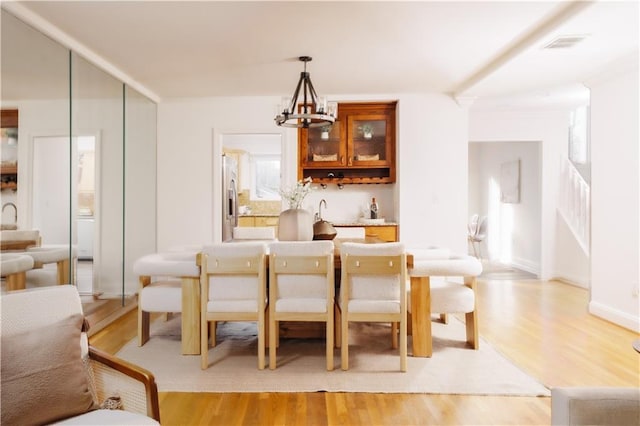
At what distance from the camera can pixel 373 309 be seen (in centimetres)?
305

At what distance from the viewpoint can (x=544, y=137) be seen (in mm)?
6871

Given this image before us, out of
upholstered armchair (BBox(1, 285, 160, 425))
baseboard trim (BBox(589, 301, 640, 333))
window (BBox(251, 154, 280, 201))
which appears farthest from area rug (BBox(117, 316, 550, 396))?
window (BBox(251, 154, 280, 201))

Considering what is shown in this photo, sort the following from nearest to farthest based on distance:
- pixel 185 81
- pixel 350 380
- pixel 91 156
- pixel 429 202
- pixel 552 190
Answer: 1. pixel 350 380
2. pixel 91 156
3. pixel 185 81
4. pixel 429 202
5. pixel 552 190

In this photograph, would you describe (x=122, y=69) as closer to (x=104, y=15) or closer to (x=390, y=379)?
(x=104, y=15)

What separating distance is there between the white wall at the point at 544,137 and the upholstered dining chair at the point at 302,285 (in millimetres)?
4712

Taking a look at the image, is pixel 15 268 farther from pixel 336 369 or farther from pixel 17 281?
pixel 336 369

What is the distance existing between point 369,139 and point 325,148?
61cm

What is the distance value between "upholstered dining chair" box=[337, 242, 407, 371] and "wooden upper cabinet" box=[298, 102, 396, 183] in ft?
9.94

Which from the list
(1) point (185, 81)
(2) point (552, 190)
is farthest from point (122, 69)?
(2) point (552, 190)

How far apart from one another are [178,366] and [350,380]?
4.08 feet

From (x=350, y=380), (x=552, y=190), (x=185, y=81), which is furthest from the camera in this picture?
(x=552, y=190)

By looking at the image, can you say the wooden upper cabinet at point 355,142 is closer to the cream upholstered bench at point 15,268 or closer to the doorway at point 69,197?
the doorway at point 69,197

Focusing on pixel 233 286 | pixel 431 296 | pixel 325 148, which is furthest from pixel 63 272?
pixel 325 148

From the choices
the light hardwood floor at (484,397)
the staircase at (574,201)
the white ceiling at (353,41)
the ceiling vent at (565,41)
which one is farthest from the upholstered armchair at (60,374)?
the staircase at (574,201)
